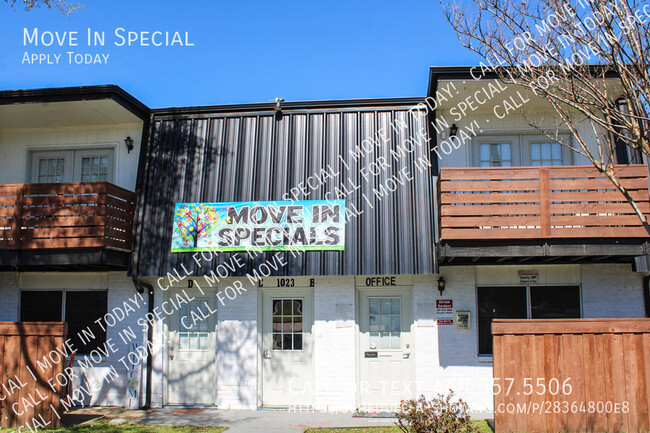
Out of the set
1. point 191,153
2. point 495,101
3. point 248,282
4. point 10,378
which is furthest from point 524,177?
point 10,378

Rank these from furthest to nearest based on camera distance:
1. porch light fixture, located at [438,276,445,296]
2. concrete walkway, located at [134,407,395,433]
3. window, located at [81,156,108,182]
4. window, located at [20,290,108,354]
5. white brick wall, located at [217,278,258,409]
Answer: window, located at [81,156,108,182] → window, located at [20,290,108,354] → white brick wall, located at [217,278,258,409] → porch light fixture, located at [438,276,445,296] → concrete walkway, located at [134,407,395,433]

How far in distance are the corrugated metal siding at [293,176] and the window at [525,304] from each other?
1.36 m

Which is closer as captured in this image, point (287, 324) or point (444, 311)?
point (444, 311)

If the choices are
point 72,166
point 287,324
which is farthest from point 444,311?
point 72,166

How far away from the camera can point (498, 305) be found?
10.5 m

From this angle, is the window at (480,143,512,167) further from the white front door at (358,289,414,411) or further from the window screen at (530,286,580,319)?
the white front door at (358,289,414,411)

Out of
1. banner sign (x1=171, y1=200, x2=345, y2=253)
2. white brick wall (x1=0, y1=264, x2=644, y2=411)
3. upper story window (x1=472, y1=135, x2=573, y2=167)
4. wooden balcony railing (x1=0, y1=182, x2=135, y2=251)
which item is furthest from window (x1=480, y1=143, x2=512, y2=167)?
wooden balcony railing (x1=0, y1=182, x2=135, y2=251)

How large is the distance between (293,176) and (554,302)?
17.6ft

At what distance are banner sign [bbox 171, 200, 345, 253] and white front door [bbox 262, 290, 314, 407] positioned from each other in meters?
1.09

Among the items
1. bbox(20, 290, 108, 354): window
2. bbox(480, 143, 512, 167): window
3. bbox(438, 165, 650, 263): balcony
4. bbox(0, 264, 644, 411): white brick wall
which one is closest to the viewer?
bbox(438, 165, 650, 263): balcony

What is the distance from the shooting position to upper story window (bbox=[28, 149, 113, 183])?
477 inches

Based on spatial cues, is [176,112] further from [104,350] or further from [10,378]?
[10,378]

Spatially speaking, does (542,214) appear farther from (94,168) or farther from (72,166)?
(72,166)

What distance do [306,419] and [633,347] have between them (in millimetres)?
5349
